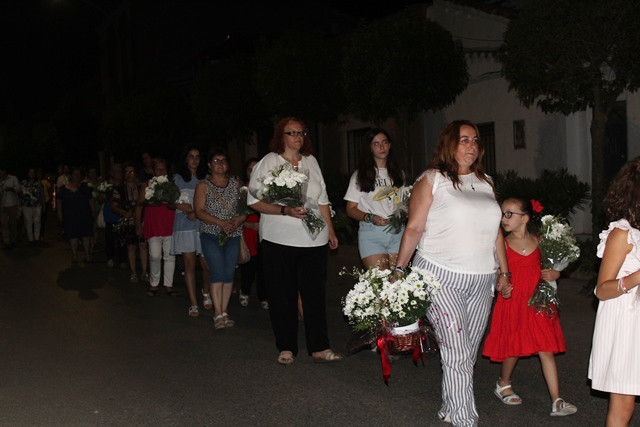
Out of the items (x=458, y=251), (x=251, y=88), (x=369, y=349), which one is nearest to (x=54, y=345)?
(x=369, y=349)

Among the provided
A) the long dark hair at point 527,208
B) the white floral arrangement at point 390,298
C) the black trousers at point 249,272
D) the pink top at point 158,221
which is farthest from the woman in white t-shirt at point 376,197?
the pink top at point 158,221

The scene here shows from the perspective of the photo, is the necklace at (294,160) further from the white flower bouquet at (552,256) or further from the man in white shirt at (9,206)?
the man in white shirt at (9,206)

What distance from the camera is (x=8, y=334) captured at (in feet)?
30.8

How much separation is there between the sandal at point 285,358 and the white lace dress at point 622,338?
3574 mm

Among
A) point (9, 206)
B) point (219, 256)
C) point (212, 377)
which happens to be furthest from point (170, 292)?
point (9, 206)

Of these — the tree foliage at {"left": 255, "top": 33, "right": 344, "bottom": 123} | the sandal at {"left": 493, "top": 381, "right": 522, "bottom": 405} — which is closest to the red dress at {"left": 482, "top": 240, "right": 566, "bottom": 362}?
the sandal at {"left": 493, "top": 381, "right": 522, "bottom": 405}

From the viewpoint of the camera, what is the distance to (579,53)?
1113cm

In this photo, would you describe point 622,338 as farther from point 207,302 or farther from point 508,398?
point 207,302

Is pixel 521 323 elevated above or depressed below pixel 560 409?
above

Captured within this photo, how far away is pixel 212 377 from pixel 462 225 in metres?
3.00

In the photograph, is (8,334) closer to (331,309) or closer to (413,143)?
(331,309)

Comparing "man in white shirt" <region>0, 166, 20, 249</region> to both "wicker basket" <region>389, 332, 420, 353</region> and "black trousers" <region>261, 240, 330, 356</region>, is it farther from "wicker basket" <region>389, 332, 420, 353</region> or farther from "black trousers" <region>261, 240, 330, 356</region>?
"wicker basket" <region>389, 332, 420, 353</region>

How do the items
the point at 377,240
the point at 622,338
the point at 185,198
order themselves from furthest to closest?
the point at 185,198 < the point at 377,240 < the point at 622,338

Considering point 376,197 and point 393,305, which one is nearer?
point 393,305
